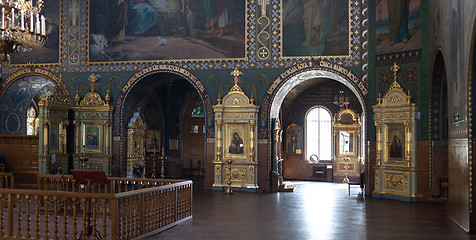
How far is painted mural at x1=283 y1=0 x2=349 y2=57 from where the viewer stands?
650 inches

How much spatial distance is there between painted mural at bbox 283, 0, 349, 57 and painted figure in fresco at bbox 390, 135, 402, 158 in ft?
10.9

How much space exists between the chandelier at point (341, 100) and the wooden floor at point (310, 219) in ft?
21.6

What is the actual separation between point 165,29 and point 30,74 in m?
5.50

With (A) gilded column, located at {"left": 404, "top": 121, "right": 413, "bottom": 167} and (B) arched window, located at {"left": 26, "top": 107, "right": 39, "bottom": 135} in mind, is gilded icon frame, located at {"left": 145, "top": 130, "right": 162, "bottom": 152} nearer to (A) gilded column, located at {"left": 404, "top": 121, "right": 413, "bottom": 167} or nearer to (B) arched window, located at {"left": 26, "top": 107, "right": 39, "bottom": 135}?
(B) arched window, located at {"left": 26, "top": 107, "right": 39, "bottom": 135}

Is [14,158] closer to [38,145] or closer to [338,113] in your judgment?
[38,145]

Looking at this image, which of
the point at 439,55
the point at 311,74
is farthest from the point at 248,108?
the point at 439,55

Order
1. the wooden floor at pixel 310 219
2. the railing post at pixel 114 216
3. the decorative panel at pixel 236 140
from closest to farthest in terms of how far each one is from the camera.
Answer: the railing post at pixel 114 216
the wooden floor at pixel 310 219
the decorative panel at pixel 236 140

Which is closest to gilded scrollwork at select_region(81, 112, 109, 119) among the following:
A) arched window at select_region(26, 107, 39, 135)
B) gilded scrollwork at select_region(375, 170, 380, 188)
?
arched window at select_region(26, 107, 39, 135)

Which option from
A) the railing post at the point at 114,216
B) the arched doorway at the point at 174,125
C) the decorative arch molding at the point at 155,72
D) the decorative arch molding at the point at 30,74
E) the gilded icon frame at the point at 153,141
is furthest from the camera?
the gilded icon frame at the point at 153,141

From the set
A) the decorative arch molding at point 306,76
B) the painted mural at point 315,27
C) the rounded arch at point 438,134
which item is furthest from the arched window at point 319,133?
the rounded arch at point 438,134

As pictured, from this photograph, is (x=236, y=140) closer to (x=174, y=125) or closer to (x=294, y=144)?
(x=294, y=144)

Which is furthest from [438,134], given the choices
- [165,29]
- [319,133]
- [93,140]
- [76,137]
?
[76,137]

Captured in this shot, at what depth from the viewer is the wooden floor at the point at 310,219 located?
9.38 meters

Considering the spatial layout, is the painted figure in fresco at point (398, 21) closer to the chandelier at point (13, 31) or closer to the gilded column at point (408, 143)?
the gilded column at point (408, 143)
